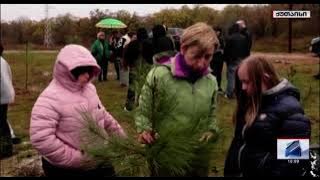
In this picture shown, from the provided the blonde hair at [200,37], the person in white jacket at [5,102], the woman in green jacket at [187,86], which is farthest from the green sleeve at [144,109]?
the person in white jacket at [5,102]

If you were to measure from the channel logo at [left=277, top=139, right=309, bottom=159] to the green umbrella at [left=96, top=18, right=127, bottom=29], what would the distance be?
2.77ft

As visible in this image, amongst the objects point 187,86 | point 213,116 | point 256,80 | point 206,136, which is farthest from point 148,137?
point 256,80

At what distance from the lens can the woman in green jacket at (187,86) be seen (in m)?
1.41

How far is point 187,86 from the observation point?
5.90ft

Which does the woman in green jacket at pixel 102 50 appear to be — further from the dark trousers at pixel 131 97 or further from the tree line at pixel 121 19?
the dark trousers at pixel 131 97

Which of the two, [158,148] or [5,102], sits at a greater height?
[158,148]

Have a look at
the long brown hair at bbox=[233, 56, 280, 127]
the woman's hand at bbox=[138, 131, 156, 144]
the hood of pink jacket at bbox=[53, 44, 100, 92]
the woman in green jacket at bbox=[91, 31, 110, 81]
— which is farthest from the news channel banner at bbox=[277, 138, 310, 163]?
the woman in green jacket at bbox=[91, 31, 110, 81]

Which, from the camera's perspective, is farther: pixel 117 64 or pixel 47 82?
pixel 117 64

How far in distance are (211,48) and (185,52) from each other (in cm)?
9

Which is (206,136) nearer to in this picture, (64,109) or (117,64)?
(64,109)

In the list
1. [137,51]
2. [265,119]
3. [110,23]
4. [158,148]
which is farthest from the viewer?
[110,23]

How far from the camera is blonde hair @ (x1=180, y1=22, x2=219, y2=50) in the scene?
5.46 ft

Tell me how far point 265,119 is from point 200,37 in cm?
33

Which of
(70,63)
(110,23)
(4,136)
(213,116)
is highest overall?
(110,23)
